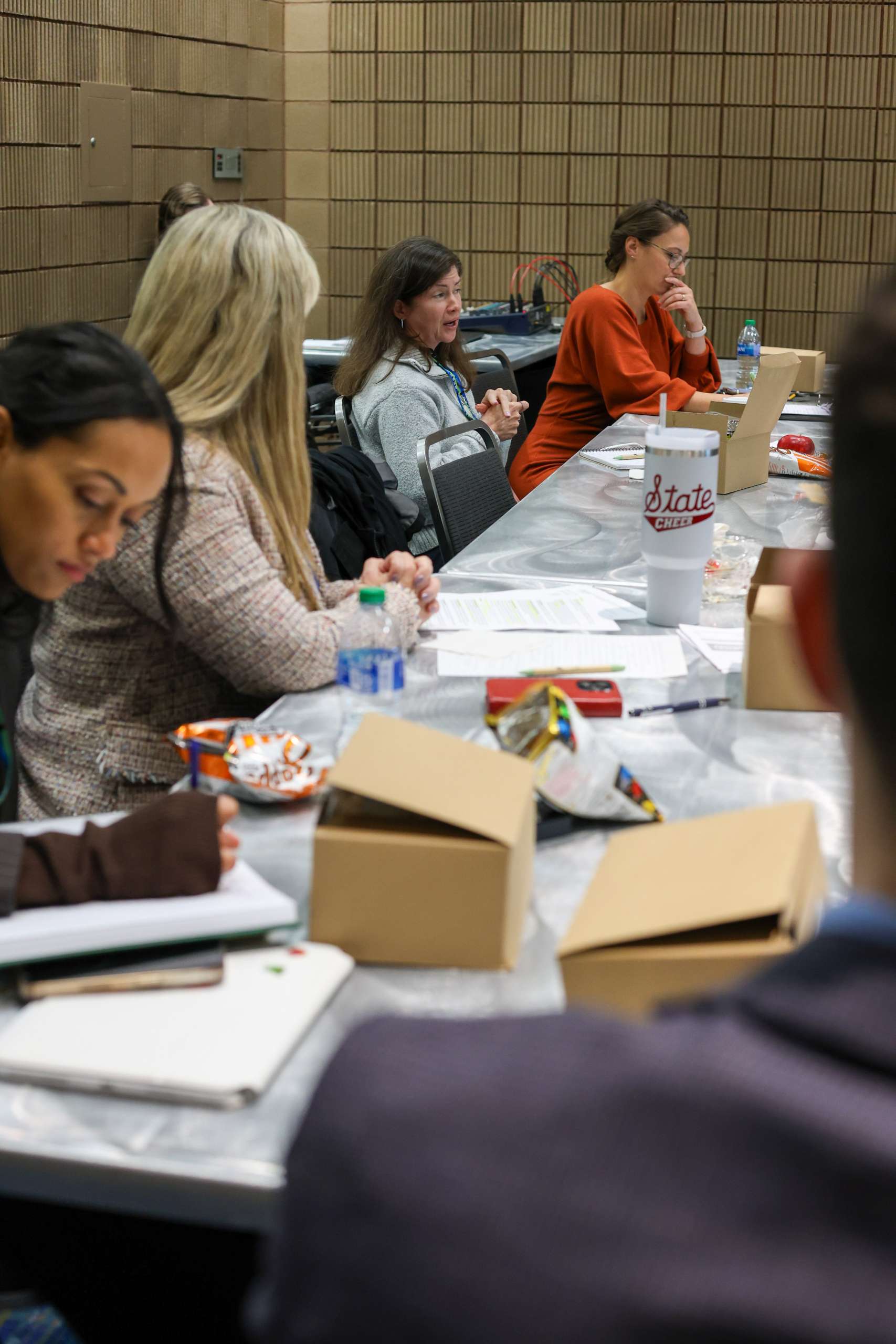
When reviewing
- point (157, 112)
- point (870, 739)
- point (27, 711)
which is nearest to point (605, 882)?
point (870, 739)

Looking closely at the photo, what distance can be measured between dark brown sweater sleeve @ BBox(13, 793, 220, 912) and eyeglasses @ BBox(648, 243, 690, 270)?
360 cm

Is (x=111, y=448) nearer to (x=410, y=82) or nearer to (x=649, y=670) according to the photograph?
(x=649, y=670)

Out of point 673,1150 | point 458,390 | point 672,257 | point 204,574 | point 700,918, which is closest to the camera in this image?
point 673,1150

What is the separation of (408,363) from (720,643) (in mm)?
1972

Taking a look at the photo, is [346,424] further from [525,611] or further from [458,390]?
[525,611]

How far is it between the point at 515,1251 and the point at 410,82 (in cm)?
743

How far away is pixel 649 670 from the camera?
6.23ft

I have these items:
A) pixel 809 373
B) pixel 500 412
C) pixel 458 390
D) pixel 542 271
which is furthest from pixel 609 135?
pixel 458 390

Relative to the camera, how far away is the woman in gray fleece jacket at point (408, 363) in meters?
3.59

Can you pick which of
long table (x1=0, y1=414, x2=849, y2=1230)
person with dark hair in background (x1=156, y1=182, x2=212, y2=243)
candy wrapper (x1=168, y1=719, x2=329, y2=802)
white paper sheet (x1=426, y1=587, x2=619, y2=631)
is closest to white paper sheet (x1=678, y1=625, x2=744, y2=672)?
long table (x1=0, y1=414, x2=849, y2=1230)

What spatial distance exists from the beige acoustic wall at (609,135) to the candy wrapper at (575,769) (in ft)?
19.7

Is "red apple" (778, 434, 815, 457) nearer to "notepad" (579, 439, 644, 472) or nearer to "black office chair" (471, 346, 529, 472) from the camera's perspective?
"notepad" (579, 439, 644, 472)

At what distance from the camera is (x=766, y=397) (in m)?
3.17

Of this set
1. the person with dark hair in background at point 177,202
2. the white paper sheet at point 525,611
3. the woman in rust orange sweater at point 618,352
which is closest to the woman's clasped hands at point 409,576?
the white paper sheet at point 525,611
